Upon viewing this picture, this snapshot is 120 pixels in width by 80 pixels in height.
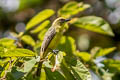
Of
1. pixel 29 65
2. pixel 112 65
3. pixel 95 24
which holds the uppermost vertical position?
pixel 95 24

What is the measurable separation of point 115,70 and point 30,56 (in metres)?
0.71

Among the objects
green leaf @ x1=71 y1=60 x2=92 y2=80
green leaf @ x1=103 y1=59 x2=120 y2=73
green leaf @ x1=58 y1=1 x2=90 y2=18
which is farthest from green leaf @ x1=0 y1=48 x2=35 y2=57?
green leaf @ x1=103 y1=59 x2=120 y2=73

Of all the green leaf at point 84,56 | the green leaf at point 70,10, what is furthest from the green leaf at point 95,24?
the green leaf at point 84,56

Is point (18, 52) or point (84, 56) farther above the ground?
point (18, 52)

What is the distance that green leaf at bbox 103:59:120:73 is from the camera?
1753mm

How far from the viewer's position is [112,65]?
1.75 m

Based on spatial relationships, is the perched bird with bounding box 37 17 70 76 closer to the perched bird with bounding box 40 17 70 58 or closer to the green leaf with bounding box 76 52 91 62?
the perched bird with bounding box 40 17 70 58

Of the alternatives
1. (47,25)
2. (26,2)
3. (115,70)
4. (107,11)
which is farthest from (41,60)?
(26,2)

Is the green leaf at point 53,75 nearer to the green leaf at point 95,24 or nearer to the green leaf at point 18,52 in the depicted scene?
the green leaf at point 18,52

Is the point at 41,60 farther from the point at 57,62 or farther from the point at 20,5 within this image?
the point at 20,5

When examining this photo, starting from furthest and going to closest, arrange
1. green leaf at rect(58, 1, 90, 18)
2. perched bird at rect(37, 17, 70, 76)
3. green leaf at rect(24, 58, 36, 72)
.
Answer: green leaf at rect(58, 1, 90, 18) < perched bird at rect(37, 17, 70, 76) < green leaf at rect(24, 58, 36, 72)

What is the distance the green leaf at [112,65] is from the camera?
1753mm

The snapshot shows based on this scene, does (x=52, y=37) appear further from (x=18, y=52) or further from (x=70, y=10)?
(x=70, y=10)

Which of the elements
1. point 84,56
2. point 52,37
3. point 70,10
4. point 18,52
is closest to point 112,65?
point 84,56
